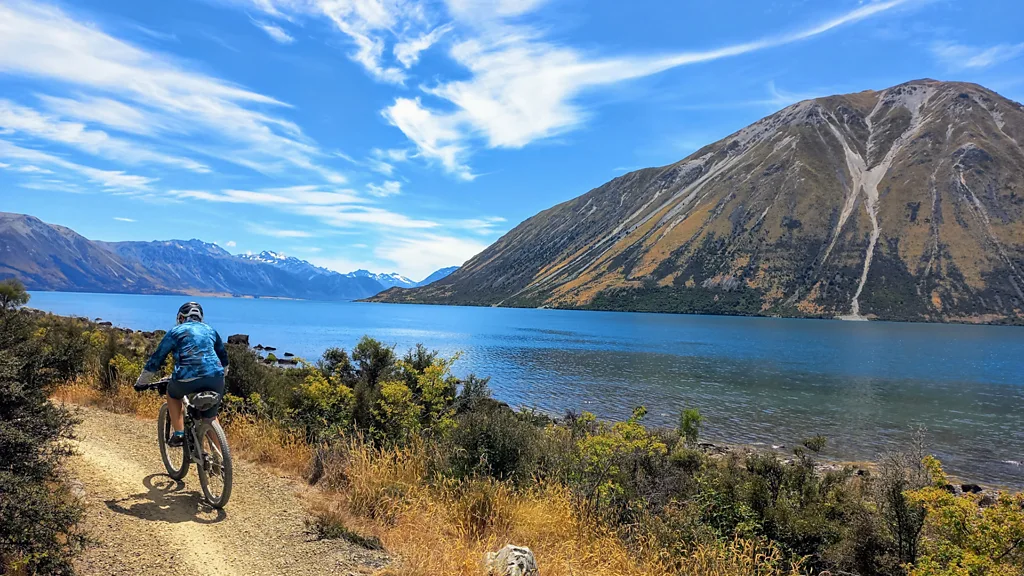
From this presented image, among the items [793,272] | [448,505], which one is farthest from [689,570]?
[793,272]

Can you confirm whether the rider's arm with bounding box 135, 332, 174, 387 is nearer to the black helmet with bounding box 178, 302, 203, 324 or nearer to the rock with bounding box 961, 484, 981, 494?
the black helmet with bounding box 178, 302, 203, 324

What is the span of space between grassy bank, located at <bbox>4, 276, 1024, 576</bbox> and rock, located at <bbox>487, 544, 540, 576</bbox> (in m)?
0.16

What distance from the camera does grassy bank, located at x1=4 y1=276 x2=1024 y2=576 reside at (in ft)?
20.5

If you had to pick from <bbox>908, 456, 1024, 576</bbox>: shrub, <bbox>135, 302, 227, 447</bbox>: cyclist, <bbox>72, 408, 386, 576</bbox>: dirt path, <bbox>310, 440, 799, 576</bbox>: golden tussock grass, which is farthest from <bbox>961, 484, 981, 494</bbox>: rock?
<bbox>135, 302, 227, 447</bbox>: cyclist

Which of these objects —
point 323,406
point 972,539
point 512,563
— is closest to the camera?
point 512,563

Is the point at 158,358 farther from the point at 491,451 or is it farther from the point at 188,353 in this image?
the point at 491,451

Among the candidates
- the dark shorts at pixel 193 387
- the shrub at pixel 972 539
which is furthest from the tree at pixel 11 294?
the shrub at pixel 972 539

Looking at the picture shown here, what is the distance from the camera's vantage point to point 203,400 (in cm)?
702

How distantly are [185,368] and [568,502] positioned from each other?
5925 millimetres

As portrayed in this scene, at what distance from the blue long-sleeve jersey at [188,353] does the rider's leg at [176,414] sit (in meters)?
0.44

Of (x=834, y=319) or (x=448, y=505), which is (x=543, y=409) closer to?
(x=448, y=505)

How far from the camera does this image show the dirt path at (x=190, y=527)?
5.23 meters

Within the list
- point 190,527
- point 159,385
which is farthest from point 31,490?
point 159,385

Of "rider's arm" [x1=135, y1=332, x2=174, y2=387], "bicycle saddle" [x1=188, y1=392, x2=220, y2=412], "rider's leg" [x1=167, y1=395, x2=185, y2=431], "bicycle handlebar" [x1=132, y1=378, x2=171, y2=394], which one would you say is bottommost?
"rider's leg" [x1=167, y1=395, x2=185, y2=431]
